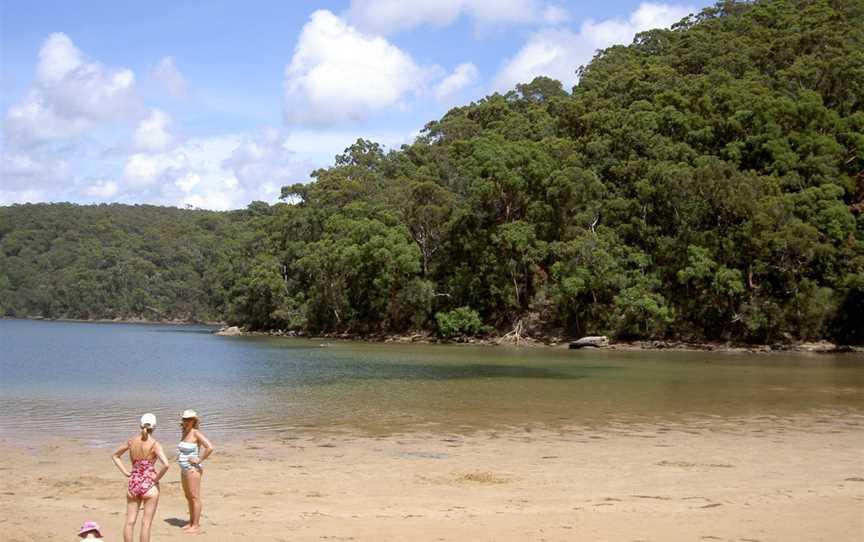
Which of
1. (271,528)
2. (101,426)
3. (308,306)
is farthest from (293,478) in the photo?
(308,306)

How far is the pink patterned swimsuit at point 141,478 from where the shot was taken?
8406 millimetres

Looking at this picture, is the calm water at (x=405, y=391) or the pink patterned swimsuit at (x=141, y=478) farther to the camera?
the calm water at (x=405, y=391)

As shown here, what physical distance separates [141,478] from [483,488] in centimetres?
516

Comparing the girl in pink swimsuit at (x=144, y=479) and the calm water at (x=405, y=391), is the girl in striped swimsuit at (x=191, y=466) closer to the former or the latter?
the girl in pink swimsuit at (x=144, y=479)

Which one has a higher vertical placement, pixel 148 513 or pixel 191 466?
pixel 191 466

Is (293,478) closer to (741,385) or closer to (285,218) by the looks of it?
(741,385)

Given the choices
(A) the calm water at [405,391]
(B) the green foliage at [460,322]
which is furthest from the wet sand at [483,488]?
(B) the green foliage at [460,322]

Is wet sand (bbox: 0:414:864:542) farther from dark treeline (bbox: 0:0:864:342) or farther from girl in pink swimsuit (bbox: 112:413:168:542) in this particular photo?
dark treeline (bbox: 0:0:864:342)

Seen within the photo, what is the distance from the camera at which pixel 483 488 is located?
11594 mm

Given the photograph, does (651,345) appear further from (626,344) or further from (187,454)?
(187,454)

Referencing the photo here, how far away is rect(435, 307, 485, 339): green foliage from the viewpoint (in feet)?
212

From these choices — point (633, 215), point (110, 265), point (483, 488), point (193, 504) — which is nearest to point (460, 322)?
point (633, 215)

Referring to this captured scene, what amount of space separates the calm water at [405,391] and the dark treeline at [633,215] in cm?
1044

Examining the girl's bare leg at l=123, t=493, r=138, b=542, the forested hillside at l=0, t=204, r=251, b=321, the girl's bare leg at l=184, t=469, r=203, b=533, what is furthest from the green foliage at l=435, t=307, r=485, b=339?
the forested hillside at l=0, t=204, r=251, b=321
